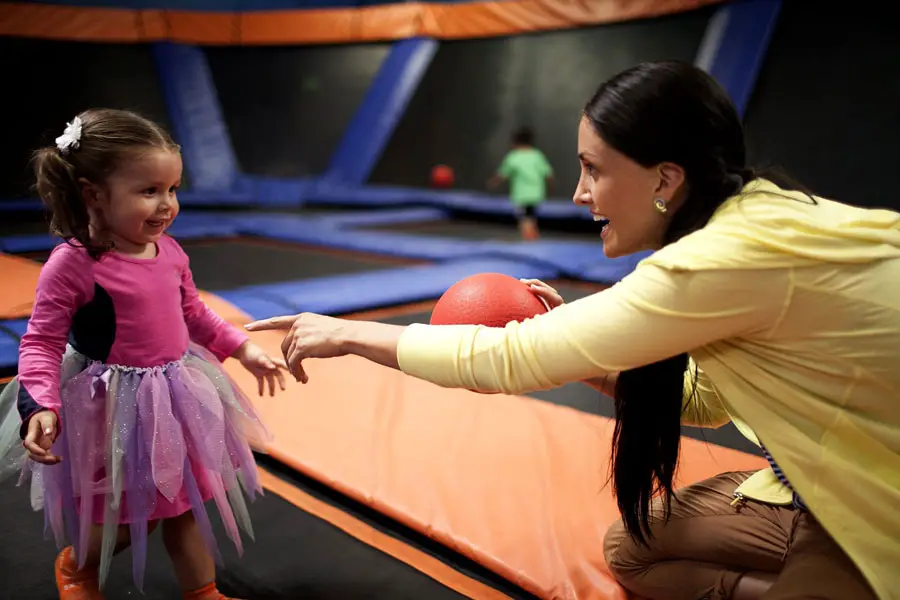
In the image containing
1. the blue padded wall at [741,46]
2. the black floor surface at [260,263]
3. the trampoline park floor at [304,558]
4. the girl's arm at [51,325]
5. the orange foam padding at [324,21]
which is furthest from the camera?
the orange foam padding at [324,21]

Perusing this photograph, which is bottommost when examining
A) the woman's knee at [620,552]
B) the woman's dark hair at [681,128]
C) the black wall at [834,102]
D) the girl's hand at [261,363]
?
the woman's knee at [620,552]

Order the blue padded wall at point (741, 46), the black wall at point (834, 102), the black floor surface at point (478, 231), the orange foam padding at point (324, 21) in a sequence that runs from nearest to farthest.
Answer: the black wall at point (834, 102) < the blue padded wall at point (741, 46) < the black floor surface at point (478, 231) < the orange foam padding at point (324, 21)

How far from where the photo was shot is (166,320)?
1538 millimetres

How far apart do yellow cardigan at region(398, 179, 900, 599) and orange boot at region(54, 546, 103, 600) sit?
36.4 inches

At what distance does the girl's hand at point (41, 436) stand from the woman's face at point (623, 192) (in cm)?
99

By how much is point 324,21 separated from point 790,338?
32.4 feet

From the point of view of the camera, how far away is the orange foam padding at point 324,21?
8320 mm

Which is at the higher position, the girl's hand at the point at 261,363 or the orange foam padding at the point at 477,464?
the girl's hand at the point at 261,363

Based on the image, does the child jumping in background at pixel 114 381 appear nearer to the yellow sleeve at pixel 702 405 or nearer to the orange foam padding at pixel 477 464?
the orange foam padding at pixel 477 464

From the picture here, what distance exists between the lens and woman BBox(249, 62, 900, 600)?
1.16 m

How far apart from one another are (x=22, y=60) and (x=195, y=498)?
8457 millimetres

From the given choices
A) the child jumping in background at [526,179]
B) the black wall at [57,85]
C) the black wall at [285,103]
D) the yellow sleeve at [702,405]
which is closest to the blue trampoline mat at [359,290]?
the child jumping in background at [526,179]

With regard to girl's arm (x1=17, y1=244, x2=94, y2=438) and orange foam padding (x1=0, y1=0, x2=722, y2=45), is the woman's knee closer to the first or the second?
girl's arm (x1=17, y1=244, x2=94, y2=438)

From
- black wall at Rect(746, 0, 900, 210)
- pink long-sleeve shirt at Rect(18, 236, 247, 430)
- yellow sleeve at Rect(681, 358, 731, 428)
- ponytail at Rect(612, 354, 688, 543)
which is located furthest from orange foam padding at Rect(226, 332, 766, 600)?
black wall at Rect(746, 0, 900, 210)
